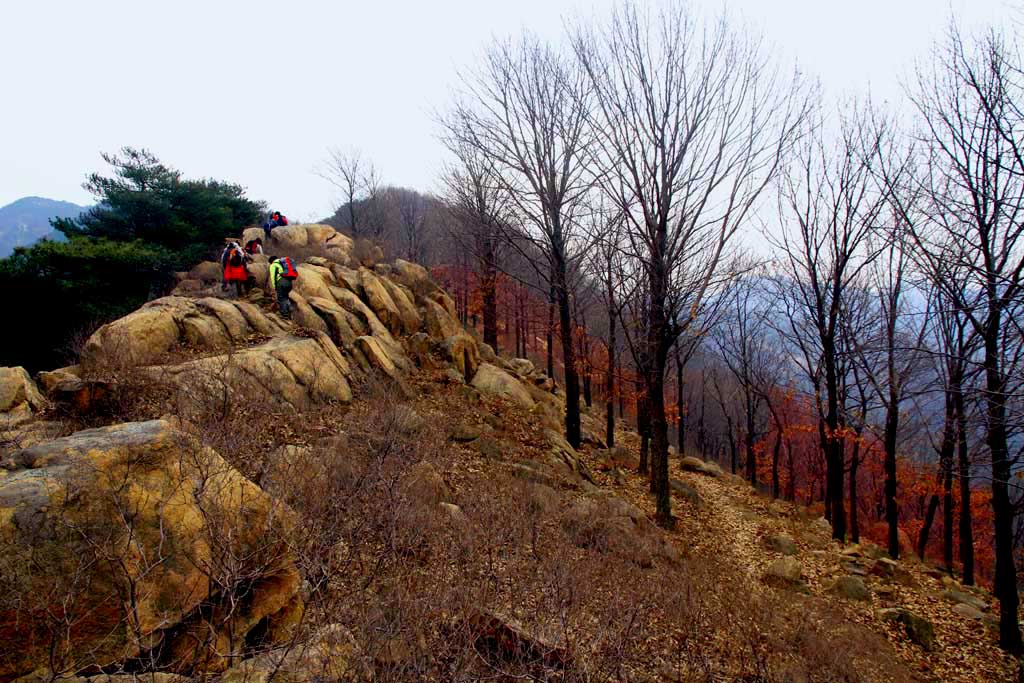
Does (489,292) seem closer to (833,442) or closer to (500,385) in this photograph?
(500,385)

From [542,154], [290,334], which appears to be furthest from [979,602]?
[290,334]

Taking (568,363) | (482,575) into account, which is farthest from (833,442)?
(482,575)

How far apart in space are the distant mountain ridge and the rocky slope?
10085cm

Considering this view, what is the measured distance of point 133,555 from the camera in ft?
11.9

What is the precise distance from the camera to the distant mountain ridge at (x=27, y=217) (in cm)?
8262

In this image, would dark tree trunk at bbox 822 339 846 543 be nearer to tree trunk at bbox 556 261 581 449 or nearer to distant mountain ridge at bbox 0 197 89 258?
tree trunk at bbox 556 261 581 449

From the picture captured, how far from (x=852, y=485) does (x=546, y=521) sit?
16.0m

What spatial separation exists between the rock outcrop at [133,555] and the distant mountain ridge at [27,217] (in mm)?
105869

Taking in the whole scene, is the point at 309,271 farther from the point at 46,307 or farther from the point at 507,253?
the point at 507,253

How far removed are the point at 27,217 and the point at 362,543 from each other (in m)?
139

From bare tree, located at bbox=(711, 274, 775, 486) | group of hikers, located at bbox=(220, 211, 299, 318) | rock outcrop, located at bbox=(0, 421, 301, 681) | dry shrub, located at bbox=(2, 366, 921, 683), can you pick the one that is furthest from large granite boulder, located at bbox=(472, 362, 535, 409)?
bare tree, located at bbox=(711, 274, 775, 486)

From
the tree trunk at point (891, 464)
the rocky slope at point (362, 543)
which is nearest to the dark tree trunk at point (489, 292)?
the rocky slope at point (362, 543)

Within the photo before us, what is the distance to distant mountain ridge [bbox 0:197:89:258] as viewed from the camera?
82625mm

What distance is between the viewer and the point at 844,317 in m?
12.5
